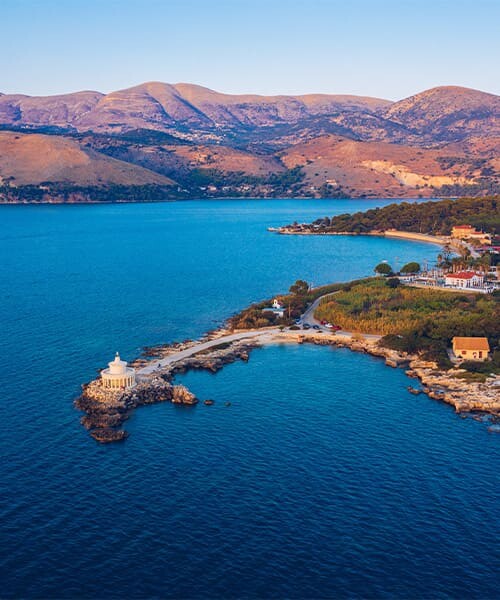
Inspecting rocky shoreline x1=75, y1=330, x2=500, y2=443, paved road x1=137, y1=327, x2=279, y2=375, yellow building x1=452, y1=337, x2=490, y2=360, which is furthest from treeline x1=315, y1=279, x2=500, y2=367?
paved road x1=137, y1=327, x2=279, y2=375

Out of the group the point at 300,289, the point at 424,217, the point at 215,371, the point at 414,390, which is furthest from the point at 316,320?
the point at 424,217

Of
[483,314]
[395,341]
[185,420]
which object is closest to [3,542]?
[185,420]

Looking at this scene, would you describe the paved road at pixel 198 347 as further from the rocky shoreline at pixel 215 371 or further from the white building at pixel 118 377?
the white building at pixel 118 377

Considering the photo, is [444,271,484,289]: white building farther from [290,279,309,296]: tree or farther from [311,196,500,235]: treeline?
[311,196,500,235]: treeline

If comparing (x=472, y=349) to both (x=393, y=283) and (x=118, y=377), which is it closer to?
(x=393, y=283)

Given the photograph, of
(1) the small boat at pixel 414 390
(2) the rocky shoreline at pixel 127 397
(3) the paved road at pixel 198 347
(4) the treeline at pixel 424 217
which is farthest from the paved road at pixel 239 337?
(4) the treeline at pixel 424 217

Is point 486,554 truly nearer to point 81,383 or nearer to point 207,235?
point 81,383
